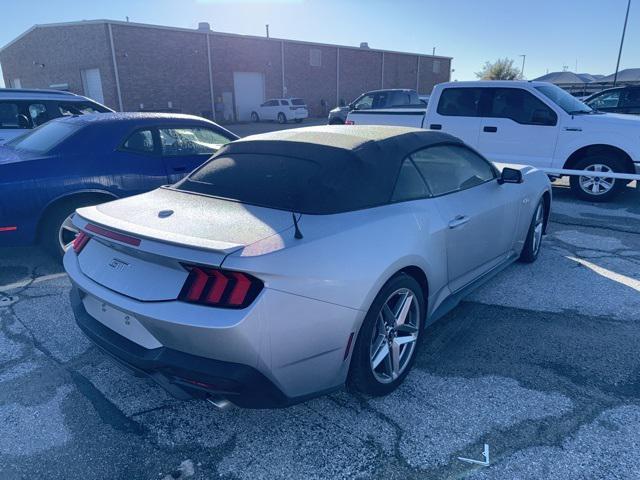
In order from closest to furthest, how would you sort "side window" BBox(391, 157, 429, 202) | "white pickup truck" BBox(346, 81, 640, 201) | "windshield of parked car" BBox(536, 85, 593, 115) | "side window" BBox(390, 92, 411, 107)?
1. "side window" BBox(391, 157, 429, 202)
2. "white pickup truck" BBox(346, 81, 640, 201)
3. "windshield of parked car" BBox(536, 85, 593, 115)
4. "side window" BBox(390, 92, 411, 107)

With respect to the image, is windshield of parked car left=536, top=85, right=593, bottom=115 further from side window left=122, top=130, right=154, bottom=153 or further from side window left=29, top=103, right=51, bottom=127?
side window left=29, top=103, right=51, bottom=127

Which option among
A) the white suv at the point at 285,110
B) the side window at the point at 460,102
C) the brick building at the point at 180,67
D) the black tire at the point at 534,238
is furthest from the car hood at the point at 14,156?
the white suv at the point at 285,110

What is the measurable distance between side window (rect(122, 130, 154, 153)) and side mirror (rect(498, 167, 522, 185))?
3.75 meters

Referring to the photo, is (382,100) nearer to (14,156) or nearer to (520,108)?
(520,108)

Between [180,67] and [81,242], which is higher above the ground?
[180,67]

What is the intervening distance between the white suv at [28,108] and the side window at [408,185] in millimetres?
6664

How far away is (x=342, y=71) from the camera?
39500 millimetres

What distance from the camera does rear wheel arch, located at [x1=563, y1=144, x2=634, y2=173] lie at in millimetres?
7188

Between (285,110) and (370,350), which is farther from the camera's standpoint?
(285,110)

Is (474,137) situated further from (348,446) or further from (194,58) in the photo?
(194,58)

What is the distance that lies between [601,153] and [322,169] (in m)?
6.53

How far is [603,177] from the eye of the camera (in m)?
7.23

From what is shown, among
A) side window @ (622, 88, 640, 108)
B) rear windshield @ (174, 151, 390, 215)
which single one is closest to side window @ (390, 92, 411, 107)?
side window @ (622, 88, 640, 108)

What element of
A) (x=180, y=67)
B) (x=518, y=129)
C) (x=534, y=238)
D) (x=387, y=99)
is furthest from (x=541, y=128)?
(x=180, y=67)
